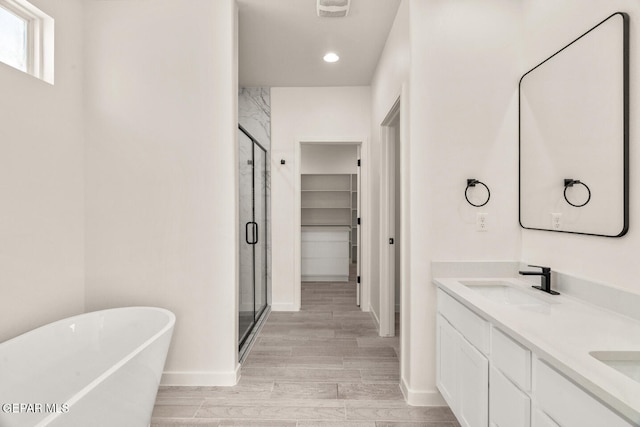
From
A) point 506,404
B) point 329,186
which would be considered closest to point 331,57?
point 506,404

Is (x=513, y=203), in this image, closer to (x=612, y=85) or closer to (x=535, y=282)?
(x=535, y=282)

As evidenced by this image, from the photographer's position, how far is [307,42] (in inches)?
124

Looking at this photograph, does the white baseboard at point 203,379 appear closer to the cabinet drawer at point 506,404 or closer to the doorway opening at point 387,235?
the doorway opening at point 387,235

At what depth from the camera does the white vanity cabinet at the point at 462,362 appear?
1.57 metres

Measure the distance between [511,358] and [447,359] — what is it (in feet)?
2.34

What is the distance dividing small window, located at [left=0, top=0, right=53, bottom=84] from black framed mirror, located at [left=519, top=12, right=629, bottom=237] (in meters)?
3.00

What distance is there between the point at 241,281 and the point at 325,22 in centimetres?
236

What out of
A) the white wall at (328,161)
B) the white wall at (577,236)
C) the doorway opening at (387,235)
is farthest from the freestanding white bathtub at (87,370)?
the white wall at (328,161)

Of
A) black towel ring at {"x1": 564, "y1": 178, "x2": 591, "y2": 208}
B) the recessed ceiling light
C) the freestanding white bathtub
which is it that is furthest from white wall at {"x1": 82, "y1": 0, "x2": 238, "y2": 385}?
black towel ring at {"x1": 564, "y1": 178, "x2": 591, "y2": 208}

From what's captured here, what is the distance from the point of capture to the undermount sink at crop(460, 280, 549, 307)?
6.38 feet

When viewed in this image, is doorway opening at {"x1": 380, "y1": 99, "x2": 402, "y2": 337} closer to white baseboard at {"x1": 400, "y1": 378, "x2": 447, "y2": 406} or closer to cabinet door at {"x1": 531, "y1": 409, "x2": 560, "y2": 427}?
white baseboard at {"x1": 400, "y1": 378, "x2": 447, "y2": 406}

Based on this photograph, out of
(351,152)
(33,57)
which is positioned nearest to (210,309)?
(33,57)

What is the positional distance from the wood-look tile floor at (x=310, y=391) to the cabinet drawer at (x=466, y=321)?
0.68 meters

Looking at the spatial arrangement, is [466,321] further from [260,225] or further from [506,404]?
[260,225]
